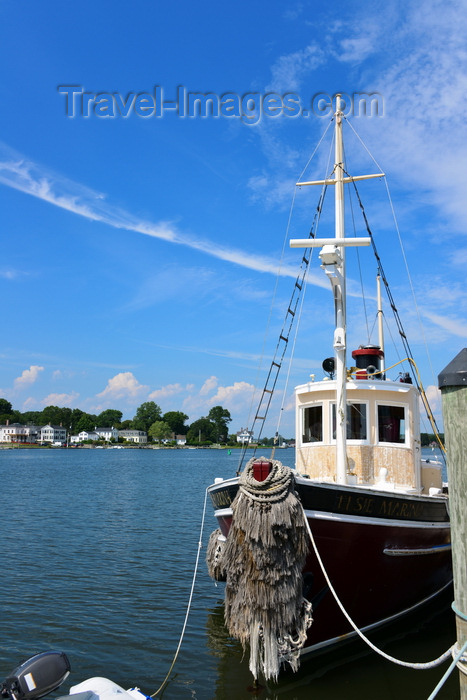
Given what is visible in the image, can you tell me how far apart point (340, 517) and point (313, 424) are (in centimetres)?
364

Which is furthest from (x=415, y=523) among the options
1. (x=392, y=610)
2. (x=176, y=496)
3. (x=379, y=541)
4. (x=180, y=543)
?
(x=176, y=496)

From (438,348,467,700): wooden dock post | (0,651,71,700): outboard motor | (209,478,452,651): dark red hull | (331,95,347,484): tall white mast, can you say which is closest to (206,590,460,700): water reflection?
(209,478,452,651): dark red hull

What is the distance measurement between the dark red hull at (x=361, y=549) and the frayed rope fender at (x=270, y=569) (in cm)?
50

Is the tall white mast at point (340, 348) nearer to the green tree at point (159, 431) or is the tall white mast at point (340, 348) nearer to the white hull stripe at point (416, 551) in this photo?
the white hull stripe at point (416, 551)

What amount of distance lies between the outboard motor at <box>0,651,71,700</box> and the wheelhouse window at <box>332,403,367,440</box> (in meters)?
7.49

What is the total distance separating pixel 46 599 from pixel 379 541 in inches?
320

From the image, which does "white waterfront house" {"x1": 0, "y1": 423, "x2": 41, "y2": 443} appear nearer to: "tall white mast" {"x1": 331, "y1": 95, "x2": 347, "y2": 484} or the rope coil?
"tall white mast" {"x1": 331, "y1": 95, "x2": 347, "y2": 484}

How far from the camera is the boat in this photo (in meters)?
8.03

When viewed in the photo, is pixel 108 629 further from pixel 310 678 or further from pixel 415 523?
pixel 415 523

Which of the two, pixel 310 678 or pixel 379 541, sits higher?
pixel 379 541

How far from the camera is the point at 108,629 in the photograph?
11.4m

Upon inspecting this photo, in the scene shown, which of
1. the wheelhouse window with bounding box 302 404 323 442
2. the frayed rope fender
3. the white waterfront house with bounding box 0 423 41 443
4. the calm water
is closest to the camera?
the frayed rope fender

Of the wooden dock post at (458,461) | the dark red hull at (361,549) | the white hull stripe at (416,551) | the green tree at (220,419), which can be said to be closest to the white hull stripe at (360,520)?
the dark red hull at (361,549)

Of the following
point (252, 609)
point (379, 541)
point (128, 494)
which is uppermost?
point (379, 541)
